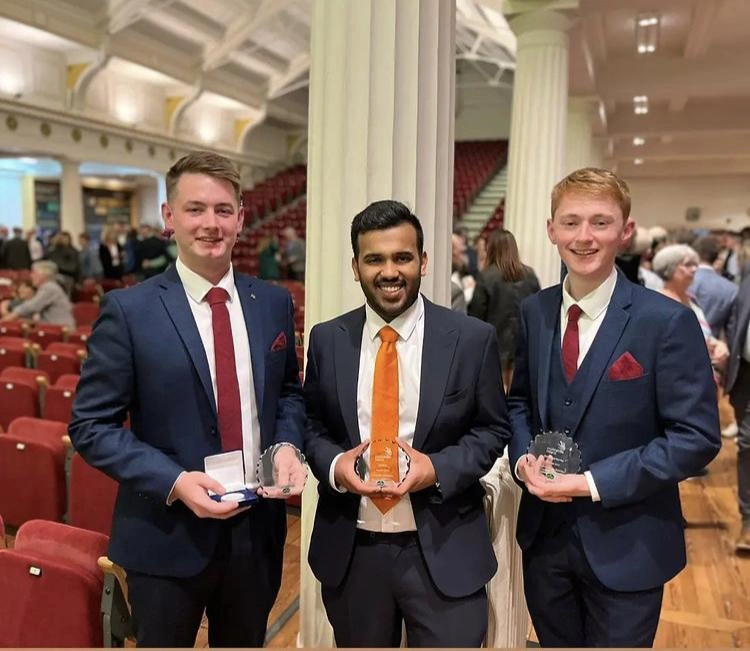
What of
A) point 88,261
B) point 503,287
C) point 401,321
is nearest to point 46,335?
point 503,287

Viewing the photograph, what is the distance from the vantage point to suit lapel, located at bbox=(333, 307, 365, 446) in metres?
1.60

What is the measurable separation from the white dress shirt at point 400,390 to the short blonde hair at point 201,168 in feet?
1.48

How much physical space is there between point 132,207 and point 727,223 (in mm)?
18128

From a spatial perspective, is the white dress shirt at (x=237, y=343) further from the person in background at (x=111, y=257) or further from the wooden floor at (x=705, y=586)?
the person in background at (x=111, y=257)

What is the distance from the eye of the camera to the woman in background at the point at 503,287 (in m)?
4.19

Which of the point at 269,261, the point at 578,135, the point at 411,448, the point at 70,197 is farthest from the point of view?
the point at 70,197

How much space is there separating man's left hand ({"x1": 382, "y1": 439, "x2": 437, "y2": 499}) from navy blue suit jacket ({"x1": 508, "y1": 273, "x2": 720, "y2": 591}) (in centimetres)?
24

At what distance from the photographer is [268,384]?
64.3 inches

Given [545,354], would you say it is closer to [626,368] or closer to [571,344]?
[571,344]

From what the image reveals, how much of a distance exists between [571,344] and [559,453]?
25 cm

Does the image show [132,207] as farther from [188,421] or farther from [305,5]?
[188,421]

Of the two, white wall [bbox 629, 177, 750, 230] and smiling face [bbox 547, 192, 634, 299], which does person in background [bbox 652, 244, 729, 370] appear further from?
white wall [bbox 629, 177, 750, 230]

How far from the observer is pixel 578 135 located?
10.8 m

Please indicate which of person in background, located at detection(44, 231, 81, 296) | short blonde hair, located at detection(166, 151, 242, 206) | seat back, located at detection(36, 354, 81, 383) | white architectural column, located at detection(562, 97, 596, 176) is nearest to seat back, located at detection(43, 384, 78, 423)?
seat back, located at detection(36, 354, 81, 383)
